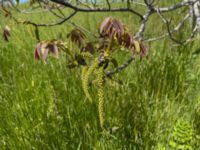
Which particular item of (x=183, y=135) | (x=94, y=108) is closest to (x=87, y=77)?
(x=183, y=135)

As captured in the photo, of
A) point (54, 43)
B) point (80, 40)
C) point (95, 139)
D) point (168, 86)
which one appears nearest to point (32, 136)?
point (95, 139)

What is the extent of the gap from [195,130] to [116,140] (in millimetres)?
358

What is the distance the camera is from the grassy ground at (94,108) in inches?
71.8

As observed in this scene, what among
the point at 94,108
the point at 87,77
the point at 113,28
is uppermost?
the point at 113,28

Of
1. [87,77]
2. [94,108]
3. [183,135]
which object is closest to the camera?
[87,77]

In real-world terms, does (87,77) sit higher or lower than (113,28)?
lower

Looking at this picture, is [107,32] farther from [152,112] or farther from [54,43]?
[152,112]

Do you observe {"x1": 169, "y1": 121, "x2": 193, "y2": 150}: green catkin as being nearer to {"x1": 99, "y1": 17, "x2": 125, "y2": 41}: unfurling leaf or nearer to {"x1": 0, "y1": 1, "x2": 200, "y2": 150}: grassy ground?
{"x1": 0, "y1": 1, "x2": 200, "y2": 150}: grassy ground

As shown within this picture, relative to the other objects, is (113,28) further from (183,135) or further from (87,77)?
(183,135)

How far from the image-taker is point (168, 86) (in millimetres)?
2359

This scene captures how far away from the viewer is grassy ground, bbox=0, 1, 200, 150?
1824 millimetres

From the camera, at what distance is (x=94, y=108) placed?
6.31 feet

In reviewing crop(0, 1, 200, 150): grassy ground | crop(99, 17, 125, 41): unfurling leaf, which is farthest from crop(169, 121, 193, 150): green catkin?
crop(99, 17, 125, 41): unfurling leaf

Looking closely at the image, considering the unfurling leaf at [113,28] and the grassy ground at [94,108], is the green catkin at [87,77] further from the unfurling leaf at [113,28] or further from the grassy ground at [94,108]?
the grassy ground at [94,108]
